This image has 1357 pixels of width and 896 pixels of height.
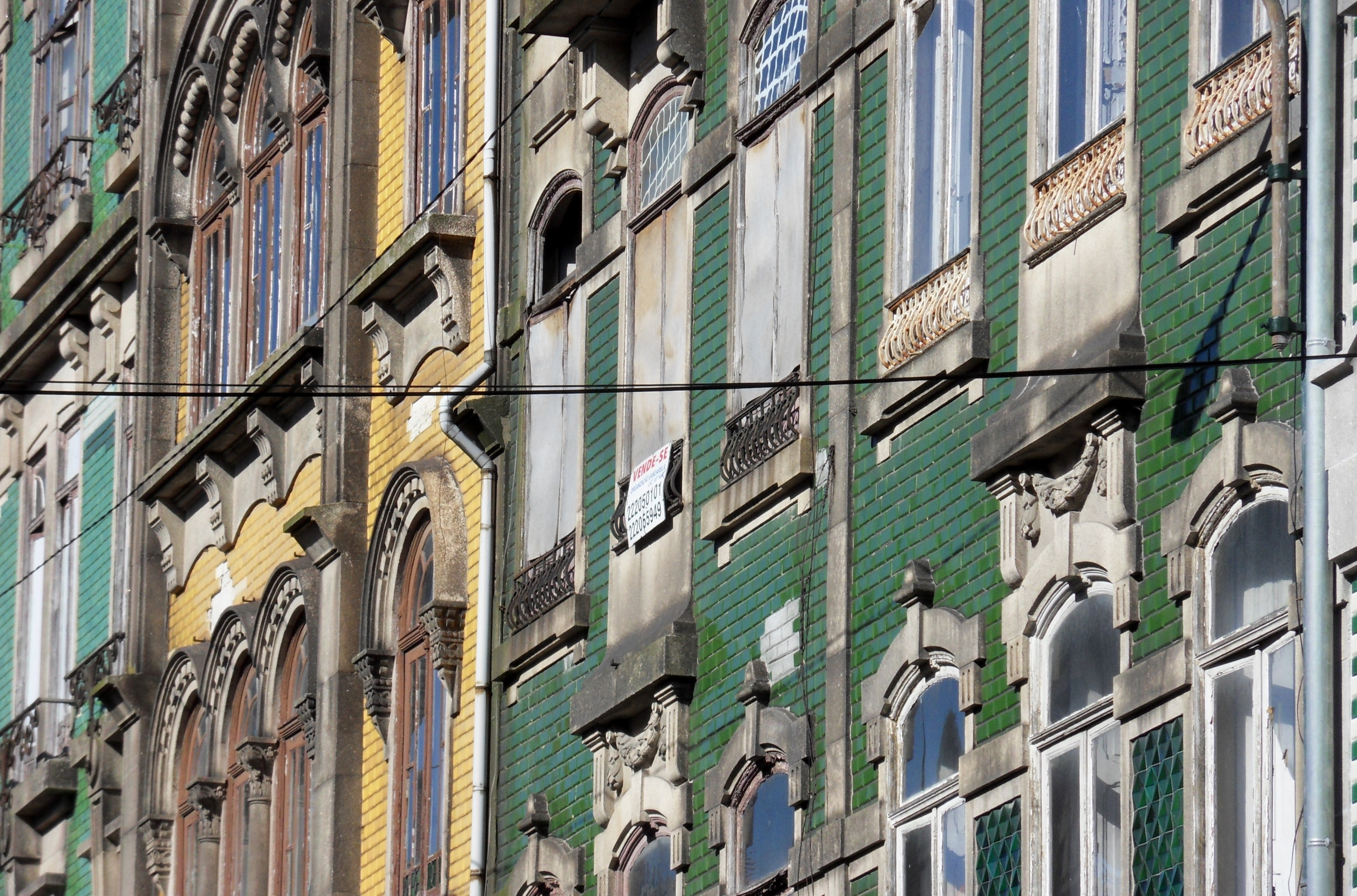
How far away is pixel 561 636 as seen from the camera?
22047mm

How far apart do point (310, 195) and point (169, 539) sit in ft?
12.4

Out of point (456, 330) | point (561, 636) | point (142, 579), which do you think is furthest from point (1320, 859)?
point (142, 579)

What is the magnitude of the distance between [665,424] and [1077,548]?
5.53 metres

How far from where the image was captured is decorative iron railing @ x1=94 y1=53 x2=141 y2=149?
32312 mm

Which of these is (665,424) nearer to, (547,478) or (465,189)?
(547,478)

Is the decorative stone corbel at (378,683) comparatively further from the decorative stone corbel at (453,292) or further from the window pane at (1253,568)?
the window pane at (1253,568)

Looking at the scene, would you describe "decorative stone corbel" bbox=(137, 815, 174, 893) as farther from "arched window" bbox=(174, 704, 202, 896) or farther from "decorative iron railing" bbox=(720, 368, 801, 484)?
"decorative iron railing" bbox=(720, 368, 801, 484)

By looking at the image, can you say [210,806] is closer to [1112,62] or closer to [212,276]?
[212,276]

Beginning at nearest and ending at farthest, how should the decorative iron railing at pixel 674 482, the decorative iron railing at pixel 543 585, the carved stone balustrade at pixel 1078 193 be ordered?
the carved stone balustrade at pixel 1078 193 → the decorative iron railing at pixel 674 482 → the decorative iron railing at pixel 543 585

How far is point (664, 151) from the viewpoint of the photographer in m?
21.9

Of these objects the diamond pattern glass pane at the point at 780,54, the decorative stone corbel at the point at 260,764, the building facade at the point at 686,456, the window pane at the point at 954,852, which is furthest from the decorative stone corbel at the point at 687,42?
the decorative stone corbel at the point at 260,764

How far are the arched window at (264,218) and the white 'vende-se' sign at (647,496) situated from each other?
7.40 metres

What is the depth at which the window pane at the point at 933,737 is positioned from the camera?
17109mm

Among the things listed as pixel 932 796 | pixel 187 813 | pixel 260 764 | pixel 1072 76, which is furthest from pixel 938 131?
pixel 187 813
